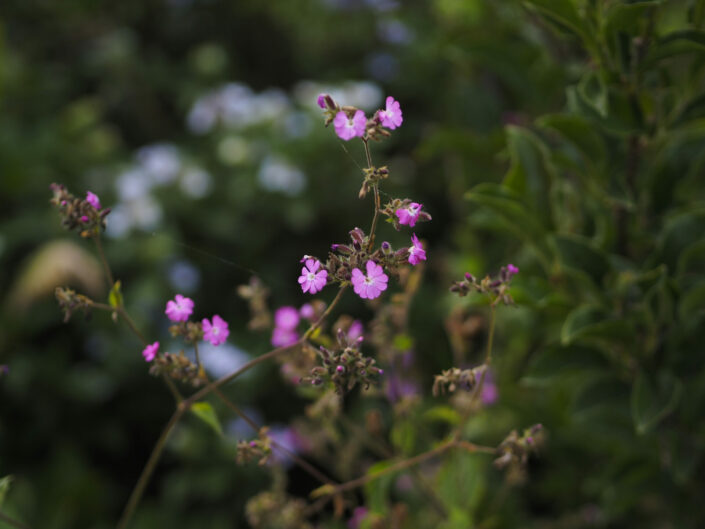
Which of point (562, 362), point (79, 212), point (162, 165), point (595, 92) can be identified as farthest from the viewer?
point (162, 165)

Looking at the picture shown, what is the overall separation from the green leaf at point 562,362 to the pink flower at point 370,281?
65 centimetres

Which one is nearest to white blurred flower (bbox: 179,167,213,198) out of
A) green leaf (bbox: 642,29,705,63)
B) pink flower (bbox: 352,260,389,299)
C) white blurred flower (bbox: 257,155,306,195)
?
white blurred flower (bbox: 257,155,306,195)

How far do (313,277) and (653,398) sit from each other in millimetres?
793

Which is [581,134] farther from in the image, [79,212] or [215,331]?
[79,212]

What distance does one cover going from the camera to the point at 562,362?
136 centimetres

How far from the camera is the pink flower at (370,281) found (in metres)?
0.76

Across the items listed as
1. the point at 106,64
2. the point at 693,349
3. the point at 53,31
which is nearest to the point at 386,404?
the point at 693,349

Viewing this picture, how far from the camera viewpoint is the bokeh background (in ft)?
4.17

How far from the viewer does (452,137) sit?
1.74m

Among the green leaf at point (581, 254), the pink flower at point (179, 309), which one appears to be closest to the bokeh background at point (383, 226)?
the green leaf at point (581, 254)

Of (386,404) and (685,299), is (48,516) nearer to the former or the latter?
(386,404)

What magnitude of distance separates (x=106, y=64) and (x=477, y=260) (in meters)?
2.30

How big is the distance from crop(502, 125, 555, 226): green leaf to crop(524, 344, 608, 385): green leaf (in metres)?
0.26

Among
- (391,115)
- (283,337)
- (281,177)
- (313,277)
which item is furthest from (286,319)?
(281,177)
